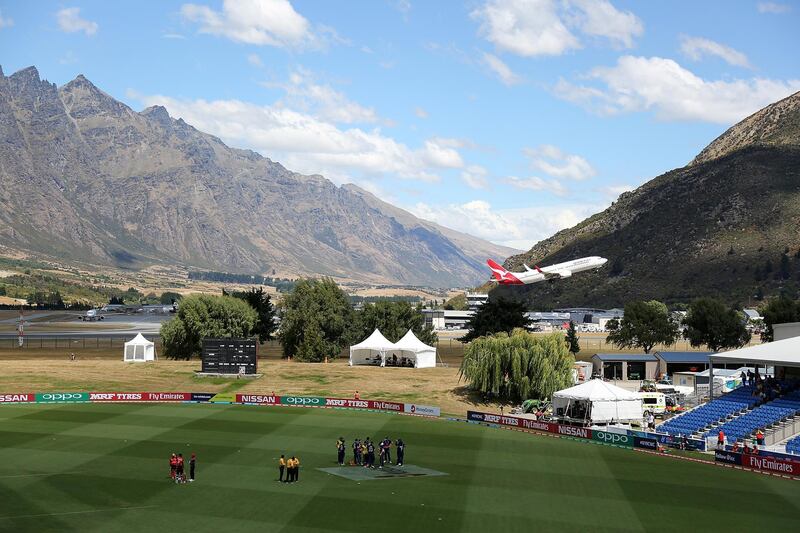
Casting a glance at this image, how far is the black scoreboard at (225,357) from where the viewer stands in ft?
325

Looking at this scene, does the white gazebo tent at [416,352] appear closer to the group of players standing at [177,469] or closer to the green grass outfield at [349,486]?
the green grass outfield at [349,486]

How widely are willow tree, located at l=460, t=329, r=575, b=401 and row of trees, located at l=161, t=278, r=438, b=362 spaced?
1489 inches

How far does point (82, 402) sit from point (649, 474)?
52804 millimetres

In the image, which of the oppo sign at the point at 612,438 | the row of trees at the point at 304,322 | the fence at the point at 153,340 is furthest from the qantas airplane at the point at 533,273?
the oppo sign at the point at 612,438

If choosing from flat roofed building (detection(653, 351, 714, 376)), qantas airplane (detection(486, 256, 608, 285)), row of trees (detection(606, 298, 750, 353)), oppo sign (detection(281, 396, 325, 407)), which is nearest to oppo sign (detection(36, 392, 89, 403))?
oppo sign (detection(281, 396, 325, 407))

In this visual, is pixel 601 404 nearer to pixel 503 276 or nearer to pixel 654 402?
pixel 654 402

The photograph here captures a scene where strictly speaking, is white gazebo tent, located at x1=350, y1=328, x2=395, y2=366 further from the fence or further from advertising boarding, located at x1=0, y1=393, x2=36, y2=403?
advertising boarding, located at x1=0, y1=393, x2=36, y2=403

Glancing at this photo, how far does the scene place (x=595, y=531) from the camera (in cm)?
3969

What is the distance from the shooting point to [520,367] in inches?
3406

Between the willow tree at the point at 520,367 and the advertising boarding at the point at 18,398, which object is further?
the willow tree at the point at 520,367

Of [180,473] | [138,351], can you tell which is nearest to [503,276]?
[138,351]

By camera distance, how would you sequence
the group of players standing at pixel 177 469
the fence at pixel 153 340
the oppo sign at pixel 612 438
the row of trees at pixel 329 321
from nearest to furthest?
1. the group of players standing at pixel 177 469
2. the oppo sign at pixel 612 438
3. the row of trees at pixel 329 321
4. the fence at pixel 153 340

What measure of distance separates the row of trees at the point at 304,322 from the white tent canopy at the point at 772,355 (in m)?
61.8

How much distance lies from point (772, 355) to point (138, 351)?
75107mm
